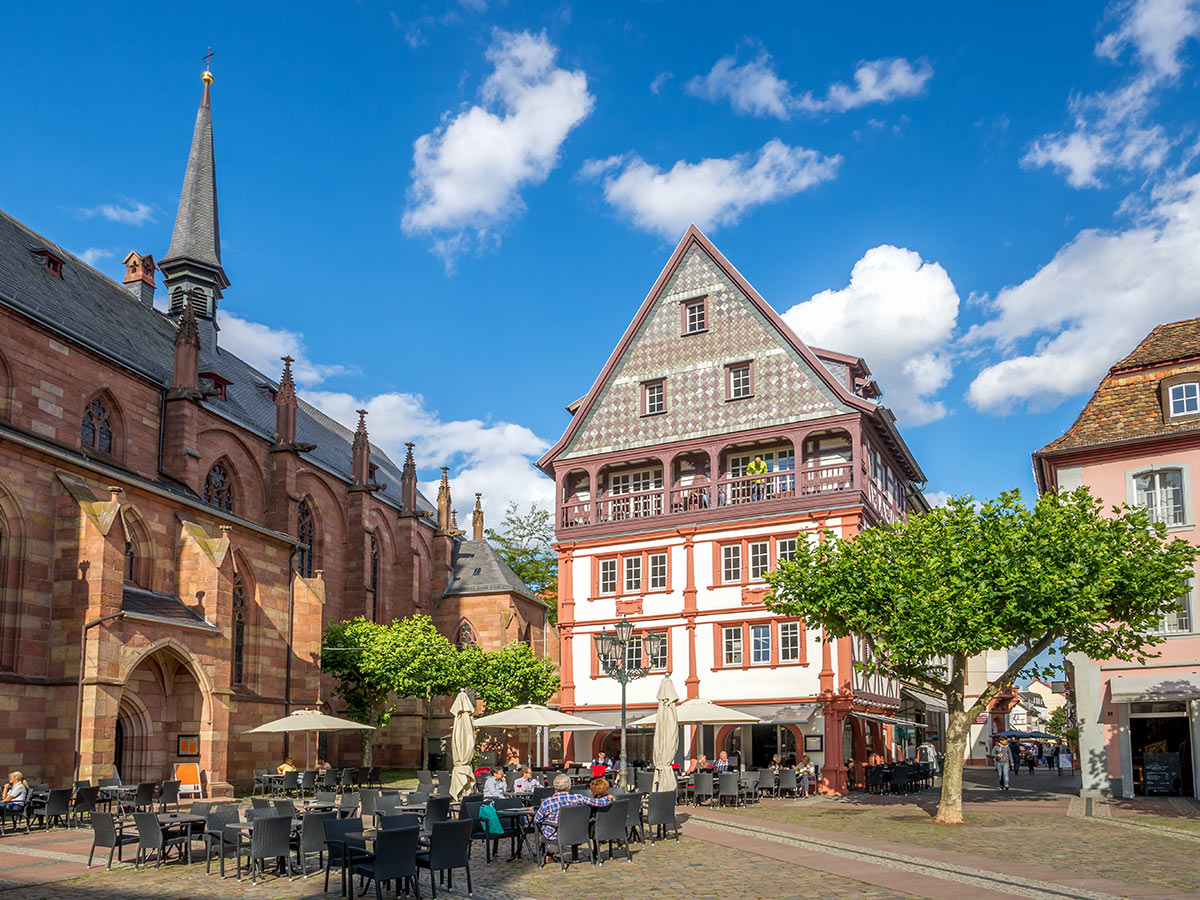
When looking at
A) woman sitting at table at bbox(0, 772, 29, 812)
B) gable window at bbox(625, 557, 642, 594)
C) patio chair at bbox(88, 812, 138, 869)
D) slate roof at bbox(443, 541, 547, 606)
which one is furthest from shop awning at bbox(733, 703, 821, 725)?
slate roof at bbox(443, 541, 547, 606)

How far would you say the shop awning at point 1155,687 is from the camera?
28.2m

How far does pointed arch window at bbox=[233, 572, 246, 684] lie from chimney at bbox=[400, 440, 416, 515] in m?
20.7

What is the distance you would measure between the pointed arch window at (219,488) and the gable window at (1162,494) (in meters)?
31.6

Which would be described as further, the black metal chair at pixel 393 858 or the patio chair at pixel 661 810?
the patio chair at pixel 661 810

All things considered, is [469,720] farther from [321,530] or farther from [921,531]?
[321,530]

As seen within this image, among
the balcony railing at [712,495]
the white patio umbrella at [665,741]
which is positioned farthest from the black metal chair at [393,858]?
the balcony railing at [712,495]

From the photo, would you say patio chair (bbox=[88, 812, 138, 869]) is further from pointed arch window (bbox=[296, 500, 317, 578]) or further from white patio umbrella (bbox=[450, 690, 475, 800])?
pointed arch window (bbox=[296, 500, 317, 578])

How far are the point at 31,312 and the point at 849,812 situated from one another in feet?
86.4

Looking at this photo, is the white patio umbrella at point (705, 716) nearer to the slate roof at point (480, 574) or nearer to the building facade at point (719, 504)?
the building facade at point (719, 504)

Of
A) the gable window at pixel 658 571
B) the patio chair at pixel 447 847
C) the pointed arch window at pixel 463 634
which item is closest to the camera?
the patio chair at pixel 447 847

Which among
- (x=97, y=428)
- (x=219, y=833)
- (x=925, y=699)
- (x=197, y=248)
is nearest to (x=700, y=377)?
(x=925, y=699)

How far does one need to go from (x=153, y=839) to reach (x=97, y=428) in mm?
23591

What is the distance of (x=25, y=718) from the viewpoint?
25734 millimetres

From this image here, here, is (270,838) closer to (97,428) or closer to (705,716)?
(705,716)
